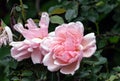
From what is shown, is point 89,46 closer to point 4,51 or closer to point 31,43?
point 31,43

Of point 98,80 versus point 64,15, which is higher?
point 64,15

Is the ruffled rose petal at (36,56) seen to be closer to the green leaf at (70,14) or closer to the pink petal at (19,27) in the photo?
the pink petal at (19,27)

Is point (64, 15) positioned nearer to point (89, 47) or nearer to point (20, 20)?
point (20, 20)

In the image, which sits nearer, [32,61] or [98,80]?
[32,61]

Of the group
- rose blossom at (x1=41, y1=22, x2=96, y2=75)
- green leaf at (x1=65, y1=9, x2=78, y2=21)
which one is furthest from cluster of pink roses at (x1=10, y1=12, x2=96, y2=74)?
green leaf at (x1=65, y1=9, x2=78, y2=21)

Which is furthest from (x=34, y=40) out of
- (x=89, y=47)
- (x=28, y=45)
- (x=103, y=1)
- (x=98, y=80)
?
(x=103, y=1)

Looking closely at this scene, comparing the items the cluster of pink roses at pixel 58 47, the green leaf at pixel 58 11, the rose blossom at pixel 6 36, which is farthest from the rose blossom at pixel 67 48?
the green leaf at pixel 58 11

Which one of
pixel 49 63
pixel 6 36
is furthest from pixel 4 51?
pixel 49 63

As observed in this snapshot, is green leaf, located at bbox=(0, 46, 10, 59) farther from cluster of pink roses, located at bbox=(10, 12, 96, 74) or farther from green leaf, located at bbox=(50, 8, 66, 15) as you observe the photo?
green leaf, located at bbox=(50, 8, 66, 15)
